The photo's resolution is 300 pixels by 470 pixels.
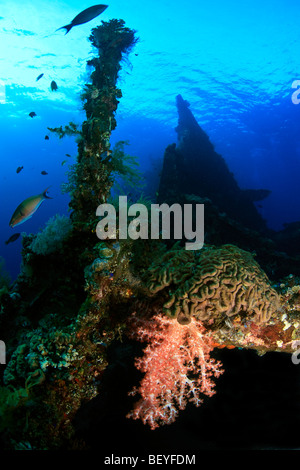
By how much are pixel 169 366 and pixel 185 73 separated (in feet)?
88.0

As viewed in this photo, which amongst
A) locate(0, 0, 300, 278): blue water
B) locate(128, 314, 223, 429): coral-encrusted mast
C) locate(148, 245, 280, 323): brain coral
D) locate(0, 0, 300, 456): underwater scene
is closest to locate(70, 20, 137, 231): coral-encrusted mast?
locate(0, 0, 300, 456): underwater scene

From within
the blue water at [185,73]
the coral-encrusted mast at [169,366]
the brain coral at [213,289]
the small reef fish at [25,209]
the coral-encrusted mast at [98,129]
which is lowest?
the coral-encrusted mast at [169,366]

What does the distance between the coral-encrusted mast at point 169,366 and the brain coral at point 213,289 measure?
1.26 ft

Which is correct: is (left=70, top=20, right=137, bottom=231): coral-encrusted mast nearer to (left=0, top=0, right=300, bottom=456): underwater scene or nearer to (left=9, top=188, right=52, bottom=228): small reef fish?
(left=0, top=0, right=300, bottom=456): underwater scene

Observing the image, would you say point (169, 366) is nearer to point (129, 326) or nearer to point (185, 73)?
point (129, 326)

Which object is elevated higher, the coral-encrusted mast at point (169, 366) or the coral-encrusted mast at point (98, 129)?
the coral-encrusted mast at point (98, 129)

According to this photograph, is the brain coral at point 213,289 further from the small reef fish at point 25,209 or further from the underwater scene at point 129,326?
the small reef fish at point 25,209

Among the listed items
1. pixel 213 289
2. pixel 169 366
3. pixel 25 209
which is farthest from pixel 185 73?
pixel 169 366

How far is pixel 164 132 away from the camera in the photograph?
124ft

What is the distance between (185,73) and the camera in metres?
22.7

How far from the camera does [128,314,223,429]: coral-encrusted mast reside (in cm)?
355

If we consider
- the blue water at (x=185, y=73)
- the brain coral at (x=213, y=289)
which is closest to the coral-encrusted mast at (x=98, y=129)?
the blue water at (x=185, y=73)

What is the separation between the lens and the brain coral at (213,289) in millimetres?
3436
